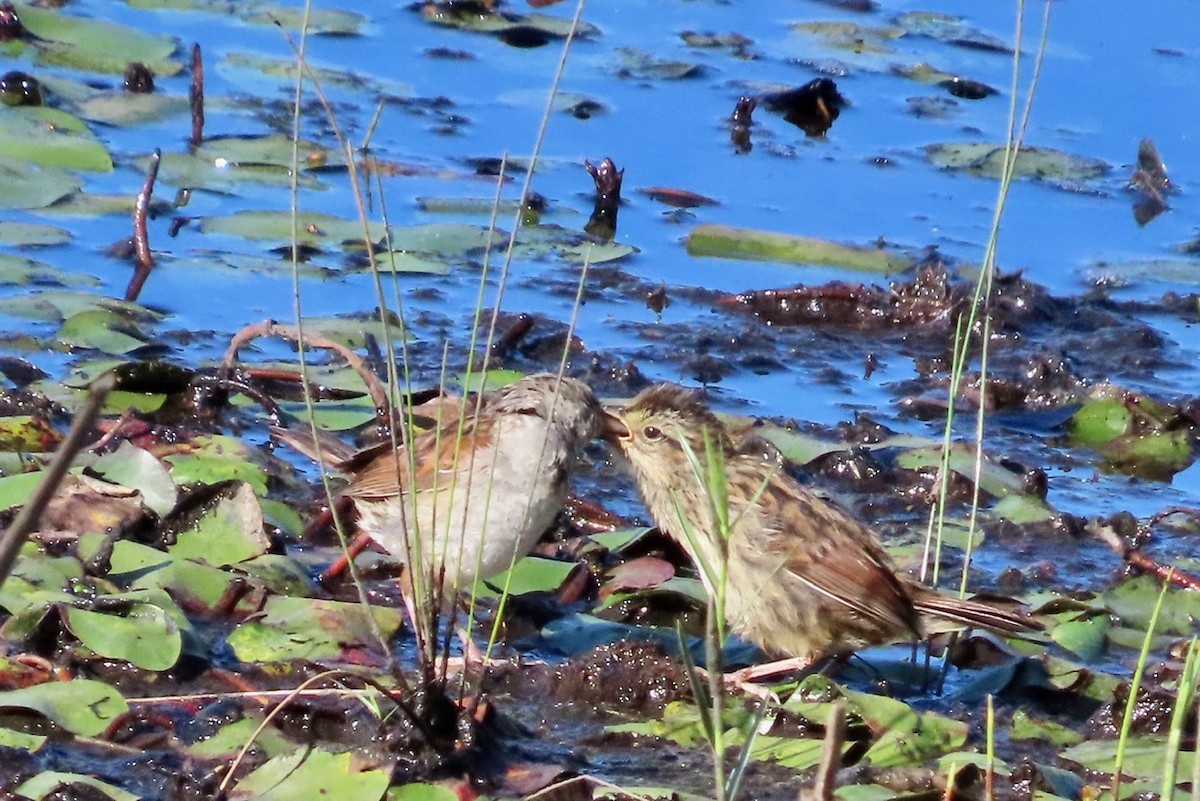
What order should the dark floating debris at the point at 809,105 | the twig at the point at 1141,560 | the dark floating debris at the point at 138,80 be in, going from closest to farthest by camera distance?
the twig at the point at 1141,560
the dark floating debris at the point at 138,80
the dark floating debris at the point at 809,105

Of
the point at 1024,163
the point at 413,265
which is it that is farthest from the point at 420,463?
the point at 1024,163

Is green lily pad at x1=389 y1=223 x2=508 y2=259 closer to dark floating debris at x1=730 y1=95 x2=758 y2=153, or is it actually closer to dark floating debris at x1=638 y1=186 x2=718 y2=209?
dark floating debris at x1=638 y1=186 x2=718 y2=209

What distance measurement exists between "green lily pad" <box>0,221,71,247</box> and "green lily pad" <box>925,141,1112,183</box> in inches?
204

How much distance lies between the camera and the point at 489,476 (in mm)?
A: 5457

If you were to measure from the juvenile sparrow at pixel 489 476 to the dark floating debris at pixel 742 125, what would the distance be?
531 centimetres

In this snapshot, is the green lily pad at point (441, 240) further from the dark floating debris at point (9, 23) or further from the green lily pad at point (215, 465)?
the dark floating debris at point (9, 23)

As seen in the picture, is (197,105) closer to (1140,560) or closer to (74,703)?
(1140,560)

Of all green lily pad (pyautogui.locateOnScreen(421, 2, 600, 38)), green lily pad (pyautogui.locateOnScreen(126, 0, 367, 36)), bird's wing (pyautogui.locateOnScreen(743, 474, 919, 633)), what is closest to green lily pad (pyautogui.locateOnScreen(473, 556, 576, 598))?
bird's wing (pyautogui.locateOnScreen(743, 474, 919, 633))

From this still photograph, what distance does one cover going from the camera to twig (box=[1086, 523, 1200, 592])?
6.15 meters

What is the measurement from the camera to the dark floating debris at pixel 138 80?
10227 millimetres

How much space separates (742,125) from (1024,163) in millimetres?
1664

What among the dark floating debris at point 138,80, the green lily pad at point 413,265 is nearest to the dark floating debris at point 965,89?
the green lily pad at point 413,265

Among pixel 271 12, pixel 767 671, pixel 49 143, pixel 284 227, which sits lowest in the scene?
pixel 767 671

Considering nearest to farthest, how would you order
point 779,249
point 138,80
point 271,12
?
point 779,249
point 138,80
point 271,12
